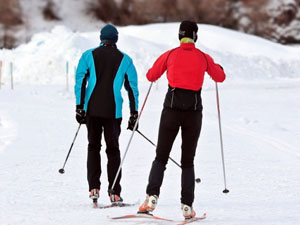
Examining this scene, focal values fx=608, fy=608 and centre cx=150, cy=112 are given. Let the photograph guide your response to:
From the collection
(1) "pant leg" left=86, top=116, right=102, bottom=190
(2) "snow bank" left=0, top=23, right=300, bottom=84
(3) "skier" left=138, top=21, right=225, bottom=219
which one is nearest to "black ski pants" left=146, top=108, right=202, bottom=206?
(3) "skier" left=138, top=21, right=225, bottom=219

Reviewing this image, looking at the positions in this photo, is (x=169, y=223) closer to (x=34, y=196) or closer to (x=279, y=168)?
(x=34, y=196)

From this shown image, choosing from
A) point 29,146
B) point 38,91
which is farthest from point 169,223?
point 38,91

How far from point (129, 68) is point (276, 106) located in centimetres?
1409

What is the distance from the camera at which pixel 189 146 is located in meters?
4.74

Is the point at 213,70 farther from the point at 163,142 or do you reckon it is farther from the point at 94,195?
the point at 94,195

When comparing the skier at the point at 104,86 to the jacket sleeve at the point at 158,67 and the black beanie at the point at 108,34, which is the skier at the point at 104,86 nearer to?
the black beanie at the point at 108,34

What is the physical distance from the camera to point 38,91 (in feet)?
79.8

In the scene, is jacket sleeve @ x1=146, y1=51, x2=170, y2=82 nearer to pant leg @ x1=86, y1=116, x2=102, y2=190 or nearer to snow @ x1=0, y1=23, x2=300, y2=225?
pant leg @ x1=86, y1=116, x2=102, y2=190

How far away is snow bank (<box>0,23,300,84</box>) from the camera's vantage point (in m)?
33.8

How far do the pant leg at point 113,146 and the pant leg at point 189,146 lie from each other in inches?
29.5

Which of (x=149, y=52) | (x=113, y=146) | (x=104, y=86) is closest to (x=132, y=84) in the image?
(x=104, y=86)

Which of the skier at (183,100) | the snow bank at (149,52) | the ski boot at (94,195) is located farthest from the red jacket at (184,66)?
the snow bank at (149,52)

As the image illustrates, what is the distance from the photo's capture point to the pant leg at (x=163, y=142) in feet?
15.2

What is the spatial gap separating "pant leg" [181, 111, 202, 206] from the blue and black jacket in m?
0.77
